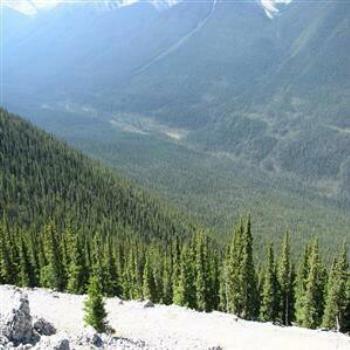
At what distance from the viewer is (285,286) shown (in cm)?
9312

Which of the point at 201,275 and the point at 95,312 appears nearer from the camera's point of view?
the point at 95,312

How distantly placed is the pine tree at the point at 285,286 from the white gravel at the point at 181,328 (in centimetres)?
1698

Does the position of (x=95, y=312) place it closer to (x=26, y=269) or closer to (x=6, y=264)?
(x=6, y=264)

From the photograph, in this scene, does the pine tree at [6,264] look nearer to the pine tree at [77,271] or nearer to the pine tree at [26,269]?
the pine tree at [26,269]

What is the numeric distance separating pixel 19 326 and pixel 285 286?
57410 mm

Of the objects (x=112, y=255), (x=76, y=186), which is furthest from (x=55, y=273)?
(x=76, y=186)

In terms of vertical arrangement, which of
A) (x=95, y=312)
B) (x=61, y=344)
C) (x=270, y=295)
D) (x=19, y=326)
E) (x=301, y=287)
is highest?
(x=19, y=326)

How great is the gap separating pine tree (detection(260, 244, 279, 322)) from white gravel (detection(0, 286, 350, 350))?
46.1 feet

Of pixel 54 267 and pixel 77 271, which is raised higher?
pixel 77 271

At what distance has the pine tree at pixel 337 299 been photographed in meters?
82.2

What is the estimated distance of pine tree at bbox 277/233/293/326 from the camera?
92750mm

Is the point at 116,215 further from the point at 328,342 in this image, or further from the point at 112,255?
the point at 328,342

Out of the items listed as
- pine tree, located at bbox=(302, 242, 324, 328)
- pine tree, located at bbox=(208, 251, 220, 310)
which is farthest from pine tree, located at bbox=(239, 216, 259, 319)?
pine tree, located at bbox=(302, 242, 324, 328)

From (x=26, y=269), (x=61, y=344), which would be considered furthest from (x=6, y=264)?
(x=61, y=344)
